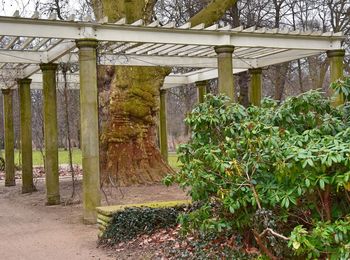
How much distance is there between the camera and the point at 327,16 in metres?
24.9

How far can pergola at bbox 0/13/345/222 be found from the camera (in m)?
9.33

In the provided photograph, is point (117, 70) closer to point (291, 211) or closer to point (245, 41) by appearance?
point (245, 41)

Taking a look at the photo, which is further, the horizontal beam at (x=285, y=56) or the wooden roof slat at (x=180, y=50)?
the horizontal beam at (x=285, y=56)

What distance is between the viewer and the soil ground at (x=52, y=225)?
7516 mm

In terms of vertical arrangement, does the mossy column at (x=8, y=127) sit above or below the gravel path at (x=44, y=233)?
above

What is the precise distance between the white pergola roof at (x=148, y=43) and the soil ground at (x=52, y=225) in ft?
10.5

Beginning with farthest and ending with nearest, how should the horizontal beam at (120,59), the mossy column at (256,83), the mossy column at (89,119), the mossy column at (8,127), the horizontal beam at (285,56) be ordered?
the mossy column at (8,127)
the mossy column at (256,83)
the horizontal beam at (285,56)
the horizontal beam at (120,59)
the mossy column at (89,119)

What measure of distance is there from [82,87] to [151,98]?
549 cm

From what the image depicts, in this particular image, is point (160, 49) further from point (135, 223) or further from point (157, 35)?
point (135, 223)

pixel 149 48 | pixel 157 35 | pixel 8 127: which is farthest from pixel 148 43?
pixel 8 127

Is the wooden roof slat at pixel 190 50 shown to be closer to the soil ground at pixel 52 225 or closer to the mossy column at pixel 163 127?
the soil ground at pixel 52 225

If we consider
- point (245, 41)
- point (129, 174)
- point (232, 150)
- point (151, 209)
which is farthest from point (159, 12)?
point (232, 150)

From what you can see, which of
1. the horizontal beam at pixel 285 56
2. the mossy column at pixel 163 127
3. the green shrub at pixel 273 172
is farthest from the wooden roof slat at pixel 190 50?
the mossy column at pixel 163 127

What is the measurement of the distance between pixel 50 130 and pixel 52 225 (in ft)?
9.71
